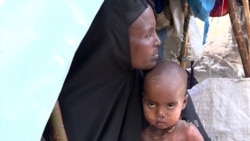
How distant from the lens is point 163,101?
62.8 inches

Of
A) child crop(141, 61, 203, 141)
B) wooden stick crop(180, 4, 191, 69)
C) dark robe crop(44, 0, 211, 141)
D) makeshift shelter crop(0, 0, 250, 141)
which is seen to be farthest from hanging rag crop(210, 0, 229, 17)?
makeshift shelter crop(0, 0, 250, 141)

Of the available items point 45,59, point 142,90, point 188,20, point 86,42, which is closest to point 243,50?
point 188,20

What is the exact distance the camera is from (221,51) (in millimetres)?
3604

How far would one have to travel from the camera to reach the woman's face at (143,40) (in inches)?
59.4

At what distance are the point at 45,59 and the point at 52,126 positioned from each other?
313mm

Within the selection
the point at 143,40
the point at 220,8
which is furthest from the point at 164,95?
the point at 220,8

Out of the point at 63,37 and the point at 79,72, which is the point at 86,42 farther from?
the point at 63,37

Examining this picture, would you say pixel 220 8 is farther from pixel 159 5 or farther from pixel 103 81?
pixel 103 81

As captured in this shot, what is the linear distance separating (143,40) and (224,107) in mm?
889

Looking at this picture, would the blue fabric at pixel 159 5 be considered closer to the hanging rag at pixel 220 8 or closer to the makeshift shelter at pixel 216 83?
the makeshift shelter at pixel 216 83

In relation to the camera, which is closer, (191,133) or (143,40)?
(143,40)

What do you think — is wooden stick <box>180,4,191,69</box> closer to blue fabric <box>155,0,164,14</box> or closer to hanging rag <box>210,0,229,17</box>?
blue fabric <box>155,0,164,14</box>

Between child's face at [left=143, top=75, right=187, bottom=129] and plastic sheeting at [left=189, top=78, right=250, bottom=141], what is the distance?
1.94ft

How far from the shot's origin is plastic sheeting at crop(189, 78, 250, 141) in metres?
2.13
